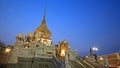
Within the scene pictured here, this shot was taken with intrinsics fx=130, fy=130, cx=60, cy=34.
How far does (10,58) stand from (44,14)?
112ft

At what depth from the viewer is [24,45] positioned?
106 ft

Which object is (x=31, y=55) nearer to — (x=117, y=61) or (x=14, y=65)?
(x=14, y=65)

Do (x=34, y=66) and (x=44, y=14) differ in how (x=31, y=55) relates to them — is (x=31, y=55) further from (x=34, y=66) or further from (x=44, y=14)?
(x=44, y=14)

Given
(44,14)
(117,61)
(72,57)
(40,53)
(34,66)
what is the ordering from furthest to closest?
(44,14) < (117,61) < (72,57) < (40,53) < (34,66)

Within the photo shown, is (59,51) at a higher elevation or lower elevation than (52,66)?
higher

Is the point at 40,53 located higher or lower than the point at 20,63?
higher

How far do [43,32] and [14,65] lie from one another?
79.9 ft

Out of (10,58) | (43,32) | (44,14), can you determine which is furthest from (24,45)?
(44,14)

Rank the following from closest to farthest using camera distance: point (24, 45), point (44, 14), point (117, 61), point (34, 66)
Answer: point (34, 66), point (24, 45), point (117, 61), point (44, 14)

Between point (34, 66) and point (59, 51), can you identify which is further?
point (59, 51)

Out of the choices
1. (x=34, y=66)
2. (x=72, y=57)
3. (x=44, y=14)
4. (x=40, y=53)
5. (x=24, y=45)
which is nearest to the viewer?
(x=34, y=66)

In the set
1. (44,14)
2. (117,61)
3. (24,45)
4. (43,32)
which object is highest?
(44,14)

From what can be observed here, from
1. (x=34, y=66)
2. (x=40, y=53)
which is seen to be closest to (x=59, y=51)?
(x=40, y=53)

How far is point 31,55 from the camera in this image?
28484 millimetres
